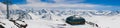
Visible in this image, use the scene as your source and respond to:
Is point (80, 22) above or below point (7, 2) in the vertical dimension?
below

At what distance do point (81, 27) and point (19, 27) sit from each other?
29.0m

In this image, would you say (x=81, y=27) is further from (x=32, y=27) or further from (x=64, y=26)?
(x=32, y=27)

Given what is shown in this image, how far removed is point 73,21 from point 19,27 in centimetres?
3770

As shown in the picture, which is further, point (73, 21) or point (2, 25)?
point (73, 21)

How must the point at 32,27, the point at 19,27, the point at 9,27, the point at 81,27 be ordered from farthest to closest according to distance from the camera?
1. the point at 81,27
2. the point at 32,27
3. the point at 19,27
4. the point at 9,27

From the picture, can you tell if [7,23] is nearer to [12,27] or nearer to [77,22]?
[12,27]

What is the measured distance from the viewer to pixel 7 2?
59344mm

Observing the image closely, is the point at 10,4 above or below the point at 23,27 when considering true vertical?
above

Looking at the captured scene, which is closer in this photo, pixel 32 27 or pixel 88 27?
pixel 32 27

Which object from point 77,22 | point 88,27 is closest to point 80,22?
point 77,22

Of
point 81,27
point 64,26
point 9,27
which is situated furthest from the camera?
point 81,27

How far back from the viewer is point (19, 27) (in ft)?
142

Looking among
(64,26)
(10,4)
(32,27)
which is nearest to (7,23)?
(32,27)

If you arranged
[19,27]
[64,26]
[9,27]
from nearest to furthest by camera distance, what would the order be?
1. [9,27]
2. [19,27]
3. [64,26]
